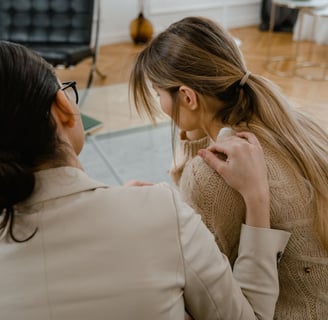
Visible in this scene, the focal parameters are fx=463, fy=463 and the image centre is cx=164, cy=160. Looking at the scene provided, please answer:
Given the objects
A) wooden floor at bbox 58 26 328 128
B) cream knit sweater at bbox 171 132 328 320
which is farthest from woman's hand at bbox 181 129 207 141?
wooden floor at bbox 58 26 328 128

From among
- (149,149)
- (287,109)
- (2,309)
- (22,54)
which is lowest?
(149,149)

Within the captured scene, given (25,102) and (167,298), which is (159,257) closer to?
(167,298)

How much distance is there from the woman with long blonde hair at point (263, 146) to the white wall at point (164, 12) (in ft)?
11.5

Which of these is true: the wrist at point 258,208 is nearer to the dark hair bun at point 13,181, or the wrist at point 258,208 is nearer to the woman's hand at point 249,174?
the woman's hand at point 249,174

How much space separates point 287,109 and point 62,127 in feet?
1.93

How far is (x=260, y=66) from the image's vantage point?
423cm

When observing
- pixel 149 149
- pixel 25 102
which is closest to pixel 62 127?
pixel 25 102

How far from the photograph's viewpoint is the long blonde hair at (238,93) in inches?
41.3

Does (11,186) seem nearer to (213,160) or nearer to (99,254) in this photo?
(99,254)

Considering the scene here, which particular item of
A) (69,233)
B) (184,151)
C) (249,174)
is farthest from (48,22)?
(69,233)

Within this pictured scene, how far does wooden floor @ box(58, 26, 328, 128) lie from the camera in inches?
136

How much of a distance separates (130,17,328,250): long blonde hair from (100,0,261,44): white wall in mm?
3513

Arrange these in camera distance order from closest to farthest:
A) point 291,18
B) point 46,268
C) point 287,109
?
1. point 46,268
2. point 287,109
3. point 291,18

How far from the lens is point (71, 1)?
3.66 m
